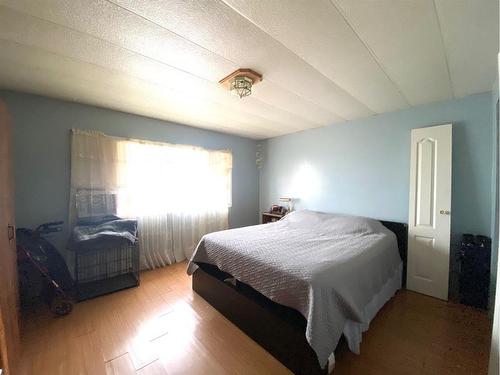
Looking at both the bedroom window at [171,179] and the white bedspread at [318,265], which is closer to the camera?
the white bedspread at [318,265]

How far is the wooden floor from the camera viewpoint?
1503 millimetres

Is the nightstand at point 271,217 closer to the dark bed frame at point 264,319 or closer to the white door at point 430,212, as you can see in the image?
the dark bed frame at point 264,319

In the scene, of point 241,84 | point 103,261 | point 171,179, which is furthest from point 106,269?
point 241,84

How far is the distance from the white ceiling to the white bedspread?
1609 mm

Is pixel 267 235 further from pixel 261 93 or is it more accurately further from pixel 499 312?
pixel 499 312

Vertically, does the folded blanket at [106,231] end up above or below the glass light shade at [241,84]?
below

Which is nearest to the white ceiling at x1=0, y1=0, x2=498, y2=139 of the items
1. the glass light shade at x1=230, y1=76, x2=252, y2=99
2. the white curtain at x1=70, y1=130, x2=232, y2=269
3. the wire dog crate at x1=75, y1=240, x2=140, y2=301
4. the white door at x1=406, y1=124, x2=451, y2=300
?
the glass light shade at x1=230, y1=76, x2=252, y2=99

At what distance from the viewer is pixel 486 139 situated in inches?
88.6

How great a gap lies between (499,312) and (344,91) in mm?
2025

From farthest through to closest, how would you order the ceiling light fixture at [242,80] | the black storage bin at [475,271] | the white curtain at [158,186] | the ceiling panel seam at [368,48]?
the white curtain at [158,186] < the black storage bin at [475,271] < the ceiling light fixture at [242,80] < the ceiling panel seam at [368,48]

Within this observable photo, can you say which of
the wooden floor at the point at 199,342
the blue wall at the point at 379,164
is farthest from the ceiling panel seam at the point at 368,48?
the wooden floor at the point at 199,342

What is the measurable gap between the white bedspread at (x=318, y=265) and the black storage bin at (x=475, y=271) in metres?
0.58

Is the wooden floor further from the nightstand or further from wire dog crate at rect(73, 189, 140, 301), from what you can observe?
the nightstand

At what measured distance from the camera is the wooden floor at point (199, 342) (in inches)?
59.2
